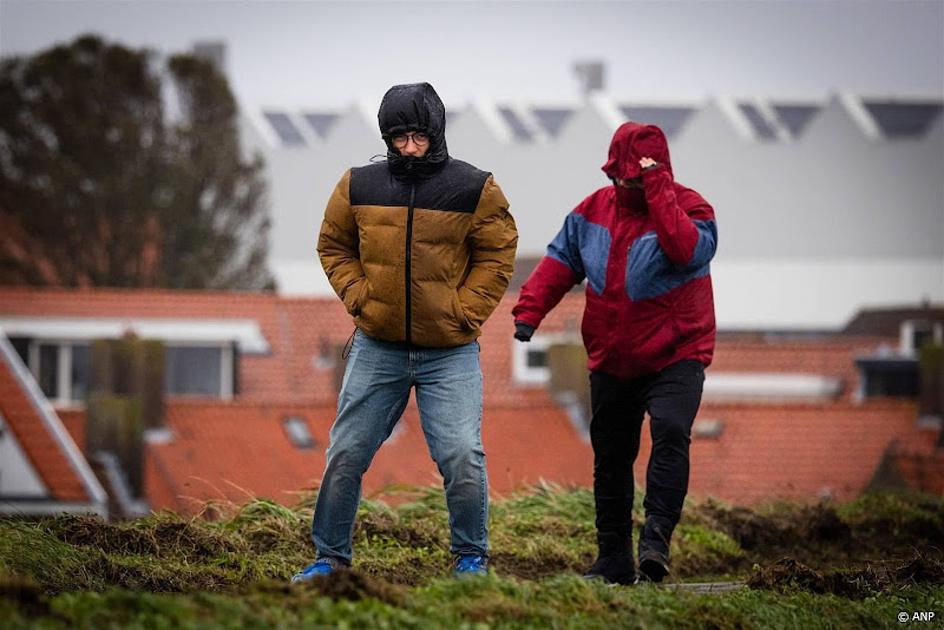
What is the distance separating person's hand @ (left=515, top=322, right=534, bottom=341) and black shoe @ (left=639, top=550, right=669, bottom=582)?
1.02 meters

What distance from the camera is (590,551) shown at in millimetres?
9297

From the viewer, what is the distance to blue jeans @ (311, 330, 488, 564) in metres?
6.99

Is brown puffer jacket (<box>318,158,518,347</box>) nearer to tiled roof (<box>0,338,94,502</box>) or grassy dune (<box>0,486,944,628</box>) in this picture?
grassy dune (<box>0,486,944,628</box>)

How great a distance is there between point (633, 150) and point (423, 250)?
3.88 ft

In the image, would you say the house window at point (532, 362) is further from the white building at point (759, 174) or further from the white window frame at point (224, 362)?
the white building at point (759, 174)

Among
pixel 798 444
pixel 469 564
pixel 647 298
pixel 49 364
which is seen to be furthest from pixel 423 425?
pixel 49 364

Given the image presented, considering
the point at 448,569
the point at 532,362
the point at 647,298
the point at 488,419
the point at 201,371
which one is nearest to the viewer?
the point at 647,298

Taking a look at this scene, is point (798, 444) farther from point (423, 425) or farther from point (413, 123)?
point (413, 123)

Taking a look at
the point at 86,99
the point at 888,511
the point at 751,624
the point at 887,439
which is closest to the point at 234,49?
the point at 86,99

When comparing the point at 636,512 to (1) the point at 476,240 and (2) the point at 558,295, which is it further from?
(1) the point at 476,240

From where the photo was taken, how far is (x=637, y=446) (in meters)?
8.05

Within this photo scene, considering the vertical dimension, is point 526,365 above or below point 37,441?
above

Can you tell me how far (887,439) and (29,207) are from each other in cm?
3284

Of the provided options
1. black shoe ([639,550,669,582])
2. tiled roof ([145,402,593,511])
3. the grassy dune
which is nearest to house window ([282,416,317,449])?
tiled roof ([145,402,593,511])
